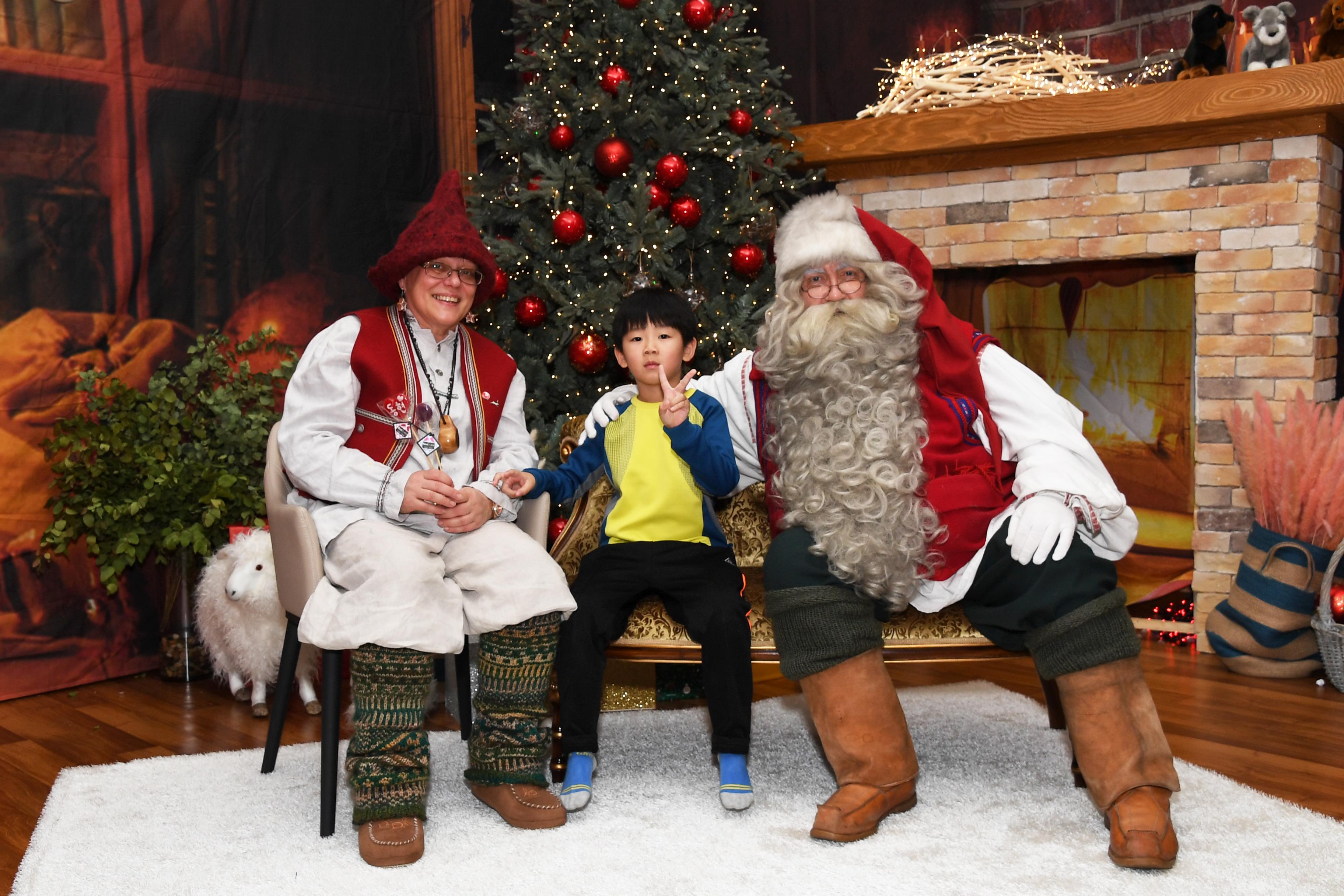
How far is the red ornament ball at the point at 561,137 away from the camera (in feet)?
13.3

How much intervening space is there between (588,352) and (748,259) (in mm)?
686

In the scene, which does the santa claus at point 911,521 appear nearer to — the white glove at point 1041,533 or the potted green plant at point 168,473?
the white glove at point 1041,533

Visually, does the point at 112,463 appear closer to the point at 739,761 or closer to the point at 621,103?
the point at 621,103

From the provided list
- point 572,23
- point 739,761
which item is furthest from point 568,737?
point 572,23

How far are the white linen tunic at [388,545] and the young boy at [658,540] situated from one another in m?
0.14

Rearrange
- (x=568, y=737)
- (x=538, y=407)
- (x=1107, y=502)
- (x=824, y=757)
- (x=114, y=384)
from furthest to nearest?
(x=538, y=407) < (x=114, y=384) < (x=824, y=757) < (x=568, y=737) < (x=1107, y=502)

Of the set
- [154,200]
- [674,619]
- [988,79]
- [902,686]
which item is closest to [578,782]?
[674,619]

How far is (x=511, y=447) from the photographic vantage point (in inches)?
115

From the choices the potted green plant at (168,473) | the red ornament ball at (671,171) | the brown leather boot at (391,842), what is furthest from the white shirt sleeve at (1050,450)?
the potted green plant at (168,473)

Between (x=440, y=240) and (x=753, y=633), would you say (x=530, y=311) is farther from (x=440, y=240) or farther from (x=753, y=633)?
(x=753, y=633)

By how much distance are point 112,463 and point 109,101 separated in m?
1.21

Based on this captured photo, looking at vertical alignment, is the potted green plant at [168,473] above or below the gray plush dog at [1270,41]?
below

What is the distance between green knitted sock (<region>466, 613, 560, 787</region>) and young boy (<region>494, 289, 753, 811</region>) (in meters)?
0.06

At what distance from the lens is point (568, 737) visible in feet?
8.77
